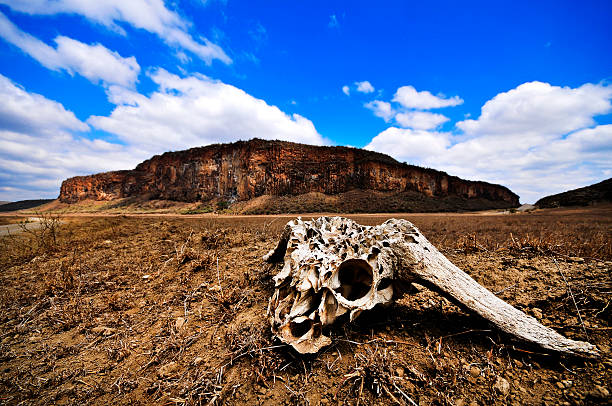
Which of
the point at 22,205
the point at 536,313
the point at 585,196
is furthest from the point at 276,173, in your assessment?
the point at 22,205

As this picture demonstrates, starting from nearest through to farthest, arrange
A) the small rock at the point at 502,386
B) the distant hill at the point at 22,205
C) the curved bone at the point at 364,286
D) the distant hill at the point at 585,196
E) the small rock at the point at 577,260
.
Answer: the small rock at the point at 502,386, the curved bone at the point at 364,286, the small rock at the point at 577,260, the distant hill at the point at 585,196, the distant hill at the point at 22,205

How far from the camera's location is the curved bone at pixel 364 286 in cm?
196

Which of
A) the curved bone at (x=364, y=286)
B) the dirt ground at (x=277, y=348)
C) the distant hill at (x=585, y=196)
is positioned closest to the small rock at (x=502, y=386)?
the dirt ground at (x=277, y=348)

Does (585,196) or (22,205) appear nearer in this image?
(585,196)

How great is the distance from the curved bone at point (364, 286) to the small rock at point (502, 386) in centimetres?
45

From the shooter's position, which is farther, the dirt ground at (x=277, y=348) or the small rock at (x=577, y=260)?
the small rock at (x=577, y=260)

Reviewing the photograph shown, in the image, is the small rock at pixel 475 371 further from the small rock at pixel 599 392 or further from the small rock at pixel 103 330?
the small rock at pixel 103 330

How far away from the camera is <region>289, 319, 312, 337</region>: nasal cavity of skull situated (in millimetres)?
2041

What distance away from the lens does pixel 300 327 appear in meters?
2.11

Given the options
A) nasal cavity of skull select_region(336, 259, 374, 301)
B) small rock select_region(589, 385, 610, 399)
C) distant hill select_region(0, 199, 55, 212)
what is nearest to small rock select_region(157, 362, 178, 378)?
nasal cavity of skull select_region(336, 259, 374, 301)

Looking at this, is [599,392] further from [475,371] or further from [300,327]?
[300,327]

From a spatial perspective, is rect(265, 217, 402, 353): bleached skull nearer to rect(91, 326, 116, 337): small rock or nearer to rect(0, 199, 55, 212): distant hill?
rect(91, 326, 116, 337): small rock

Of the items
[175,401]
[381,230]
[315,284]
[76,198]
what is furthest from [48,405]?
[76,198]

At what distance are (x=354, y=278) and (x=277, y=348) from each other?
1114mm
